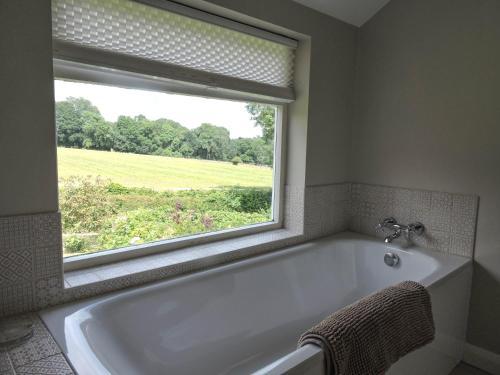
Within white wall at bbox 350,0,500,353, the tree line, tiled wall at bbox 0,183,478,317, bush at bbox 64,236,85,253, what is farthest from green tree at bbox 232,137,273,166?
bush at bbox 64,236,85,253

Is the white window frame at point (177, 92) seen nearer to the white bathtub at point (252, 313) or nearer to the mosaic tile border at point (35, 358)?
the white bathtub at point (252, 313)

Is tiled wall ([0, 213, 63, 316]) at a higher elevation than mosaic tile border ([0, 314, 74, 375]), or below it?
higher

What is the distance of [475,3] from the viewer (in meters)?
2.05

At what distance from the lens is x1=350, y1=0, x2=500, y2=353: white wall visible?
2045 millimetres

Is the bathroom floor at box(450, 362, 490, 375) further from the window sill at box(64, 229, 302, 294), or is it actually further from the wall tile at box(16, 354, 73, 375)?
the wall tile at box(16, 354, 73, 375)

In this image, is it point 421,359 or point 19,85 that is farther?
point 421,359

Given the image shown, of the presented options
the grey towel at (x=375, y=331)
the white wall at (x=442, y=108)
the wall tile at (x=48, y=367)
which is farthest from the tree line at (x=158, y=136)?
the grey towel at (x=375, y=331)

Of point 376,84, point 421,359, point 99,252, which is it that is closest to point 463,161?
point 376,84

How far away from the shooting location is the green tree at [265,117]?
2.36 m

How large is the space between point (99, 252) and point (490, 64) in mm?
2381

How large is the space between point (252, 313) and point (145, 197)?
862 mm

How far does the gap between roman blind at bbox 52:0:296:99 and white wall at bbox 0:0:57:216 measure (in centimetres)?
13

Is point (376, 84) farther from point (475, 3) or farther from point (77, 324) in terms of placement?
point (77, 324)

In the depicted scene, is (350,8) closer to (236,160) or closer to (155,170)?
(236,160)
